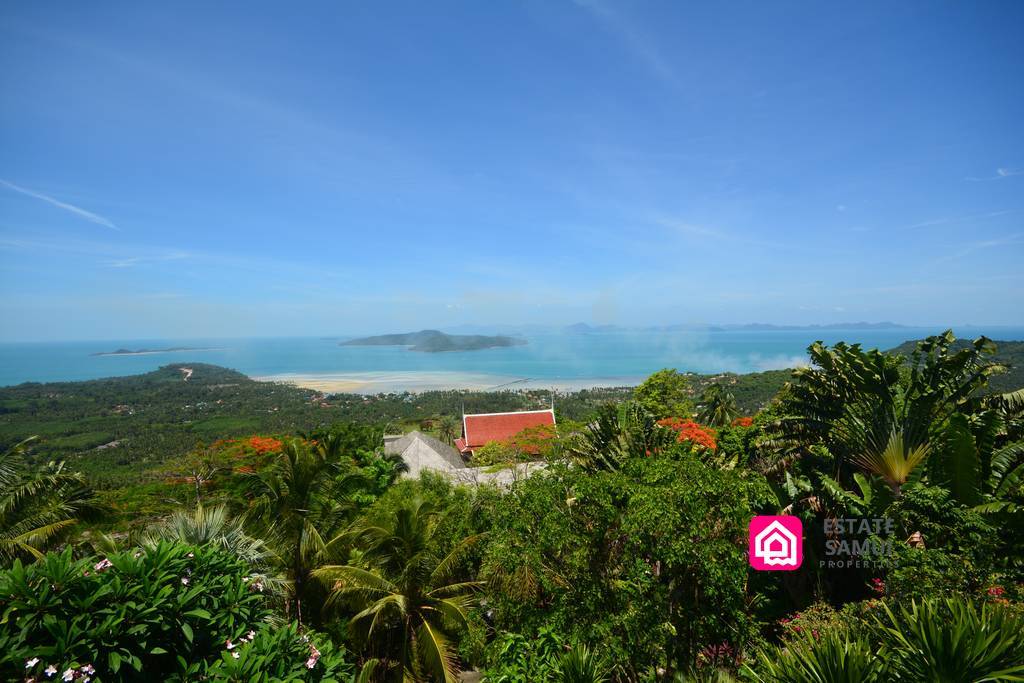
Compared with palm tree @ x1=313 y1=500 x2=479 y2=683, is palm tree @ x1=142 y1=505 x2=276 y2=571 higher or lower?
higher

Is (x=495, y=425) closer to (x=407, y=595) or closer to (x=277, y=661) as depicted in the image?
(x=407, y=595)

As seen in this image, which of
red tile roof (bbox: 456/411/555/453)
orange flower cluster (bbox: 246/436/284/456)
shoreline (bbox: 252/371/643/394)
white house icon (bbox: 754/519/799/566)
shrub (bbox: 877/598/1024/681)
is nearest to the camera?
shrub (bbox: 877/598/1024/681)

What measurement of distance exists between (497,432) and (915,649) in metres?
31.1

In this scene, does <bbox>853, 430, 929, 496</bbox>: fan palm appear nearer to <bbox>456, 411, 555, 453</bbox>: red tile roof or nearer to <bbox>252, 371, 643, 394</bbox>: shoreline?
<bbox>456, 411, 555, 453</bbox>: red tile roof

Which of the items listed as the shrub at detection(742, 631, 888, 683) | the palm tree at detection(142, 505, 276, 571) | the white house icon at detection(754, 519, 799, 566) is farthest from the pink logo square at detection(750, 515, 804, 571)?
the palm tree at detection(142, 505, 276, 571)

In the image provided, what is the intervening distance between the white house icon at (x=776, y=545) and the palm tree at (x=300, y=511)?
7.58m

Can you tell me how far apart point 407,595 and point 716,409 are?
93.8 feet

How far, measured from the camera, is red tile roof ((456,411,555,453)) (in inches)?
1356

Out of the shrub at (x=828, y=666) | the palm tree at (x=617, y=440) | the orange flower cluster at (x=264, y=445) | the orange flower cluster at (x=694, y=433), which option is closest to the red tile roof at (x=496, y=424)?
the orange flower cluster at (x=264, y=445)

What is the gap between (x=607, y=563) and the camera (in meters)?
7.15

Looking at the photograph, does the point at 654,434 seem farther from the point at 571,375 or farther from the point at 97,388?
the point at 97,388

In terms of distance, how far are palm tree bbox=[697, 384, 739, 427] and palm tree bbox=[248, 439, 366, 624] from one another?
1022 inches

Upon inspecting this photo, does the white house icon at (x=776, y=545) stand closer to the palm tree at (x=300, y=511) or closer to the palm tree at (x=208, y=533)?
the palm tree at (x=300, y=511)

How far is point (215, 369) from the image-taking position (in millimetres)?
173000
